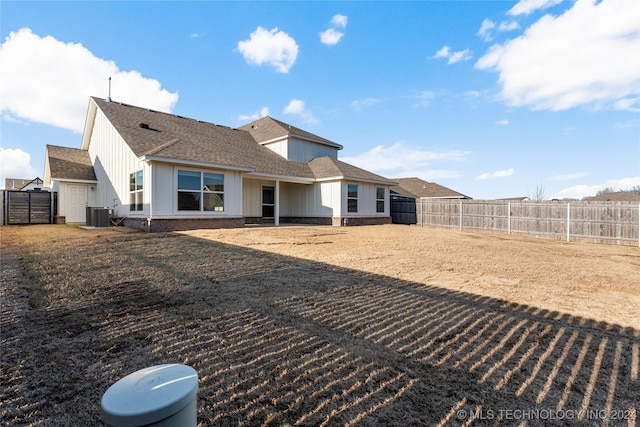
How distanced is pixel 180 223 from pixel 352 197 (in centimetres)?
990

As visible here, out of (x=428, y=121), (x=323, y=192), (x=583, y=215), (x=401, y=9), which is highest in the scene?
(x=401, y=9)

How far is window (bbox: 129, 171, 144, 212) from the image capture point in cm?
1238

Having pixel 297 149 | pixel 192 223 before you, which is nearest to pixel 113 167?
pixel 192 223

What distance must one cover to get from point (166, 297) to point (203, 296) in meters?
0.50

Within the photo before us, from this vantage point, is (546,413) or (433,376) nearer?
(546,413)

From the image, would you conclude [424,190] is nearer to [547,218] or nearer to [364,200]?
[364,200]

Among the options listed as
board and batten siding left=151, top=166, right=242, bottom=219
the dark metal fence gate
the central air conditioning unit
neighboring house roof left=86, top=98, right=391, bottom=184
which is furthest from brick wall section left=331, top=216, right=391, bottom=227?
the dark metal fence gate

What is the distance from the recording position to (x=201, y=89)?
16625 millimetres

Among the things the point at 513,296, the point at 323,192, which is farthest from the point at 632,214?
the point at 323,192

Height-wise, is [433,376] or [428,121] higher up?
[428,121]

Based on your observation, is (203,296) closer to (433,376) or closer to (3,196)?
(433,376)

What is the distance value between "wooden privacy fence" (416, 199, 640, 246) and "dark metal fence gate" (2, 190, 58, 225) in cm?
2330

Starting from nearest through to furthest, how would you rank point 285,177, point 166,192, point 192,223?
point 166,192
point 192,223
point 285,177

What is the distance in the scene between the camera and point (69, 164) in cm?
1748
